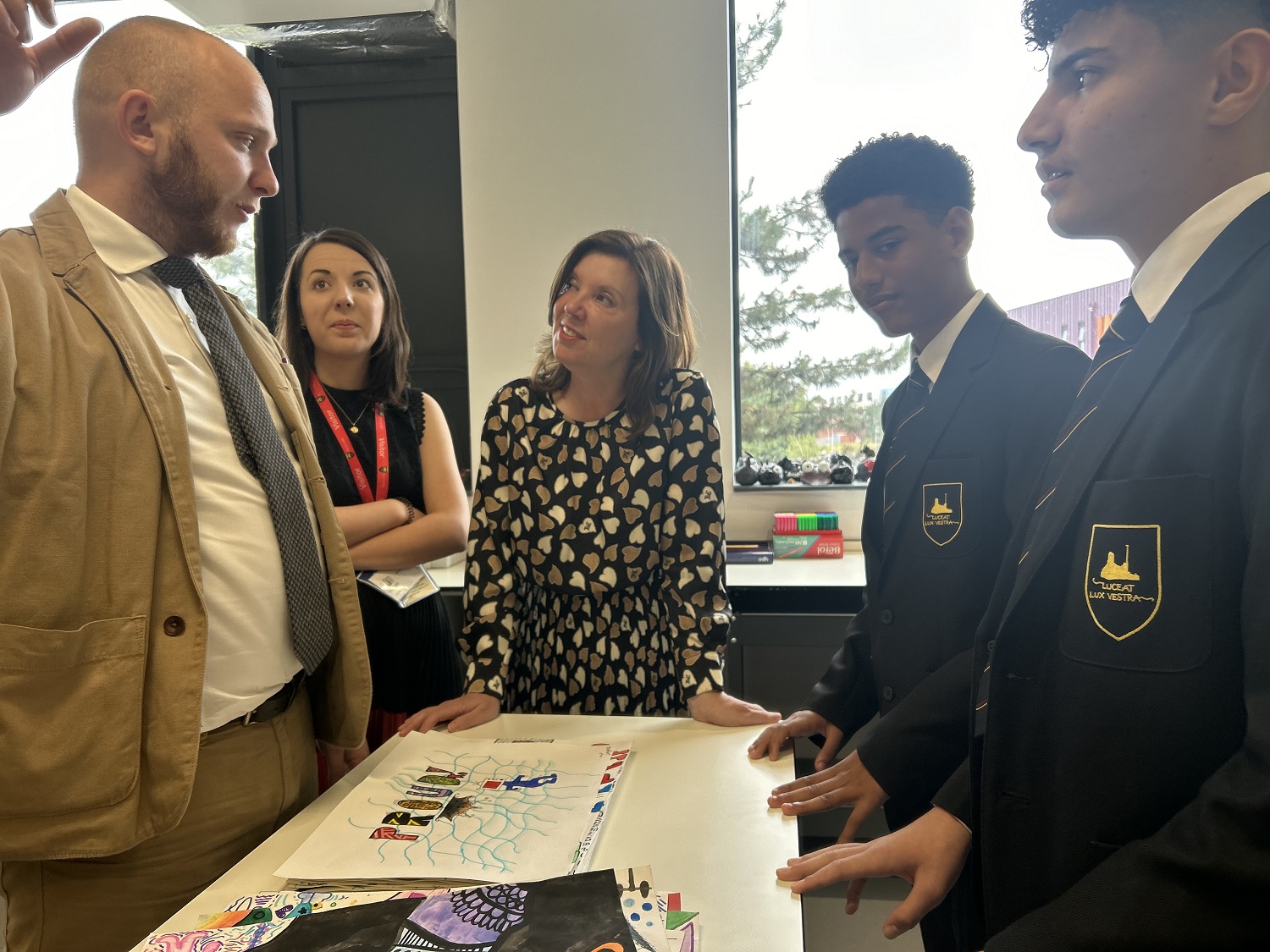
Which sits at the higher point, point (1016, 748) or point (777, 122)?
point (777, 122)

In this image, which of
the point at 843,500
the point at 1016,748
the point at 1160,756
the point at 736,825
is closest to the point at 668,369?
the point at 736,825

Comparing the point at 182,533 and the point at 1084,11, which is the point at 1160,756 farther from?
the point at 182,533

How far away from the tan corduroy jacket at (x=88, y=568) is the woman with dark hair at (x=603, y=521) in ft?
2.02

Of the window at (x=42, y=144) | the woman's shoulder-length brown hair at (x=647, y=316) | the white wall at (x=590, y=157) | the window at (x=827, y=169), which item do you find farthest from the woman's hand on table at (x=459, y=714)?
the window at (x=42, y=144)

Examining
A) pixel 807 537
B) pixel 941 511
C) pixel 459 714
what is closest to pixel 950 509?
pixel 941 511

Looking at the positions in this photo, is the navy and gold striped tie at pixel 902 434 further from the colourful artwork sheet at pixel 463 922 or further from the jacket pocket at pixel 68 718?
the jacket pocket at pixel 68 718

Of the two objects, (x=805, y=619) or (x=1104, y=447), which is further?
(x=805, y=619)

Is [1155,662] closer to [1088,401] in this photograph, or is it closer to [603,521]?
[1088,401]

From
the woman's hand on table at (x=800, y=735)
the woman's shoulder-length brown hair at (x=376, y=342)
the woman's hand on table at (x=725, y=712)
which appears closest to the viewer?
the woman's hand on table at (x=800, y=735)

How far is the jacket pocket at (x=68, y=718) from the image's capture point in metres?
0.99

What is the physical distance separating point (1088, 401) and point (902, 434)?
522mm

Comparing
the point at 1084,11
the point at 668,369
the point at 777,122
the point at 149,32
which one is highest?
the point at 777,122

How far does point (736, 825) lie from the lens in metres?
1.09

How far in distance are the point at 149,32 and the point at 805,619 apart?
2.24 m
